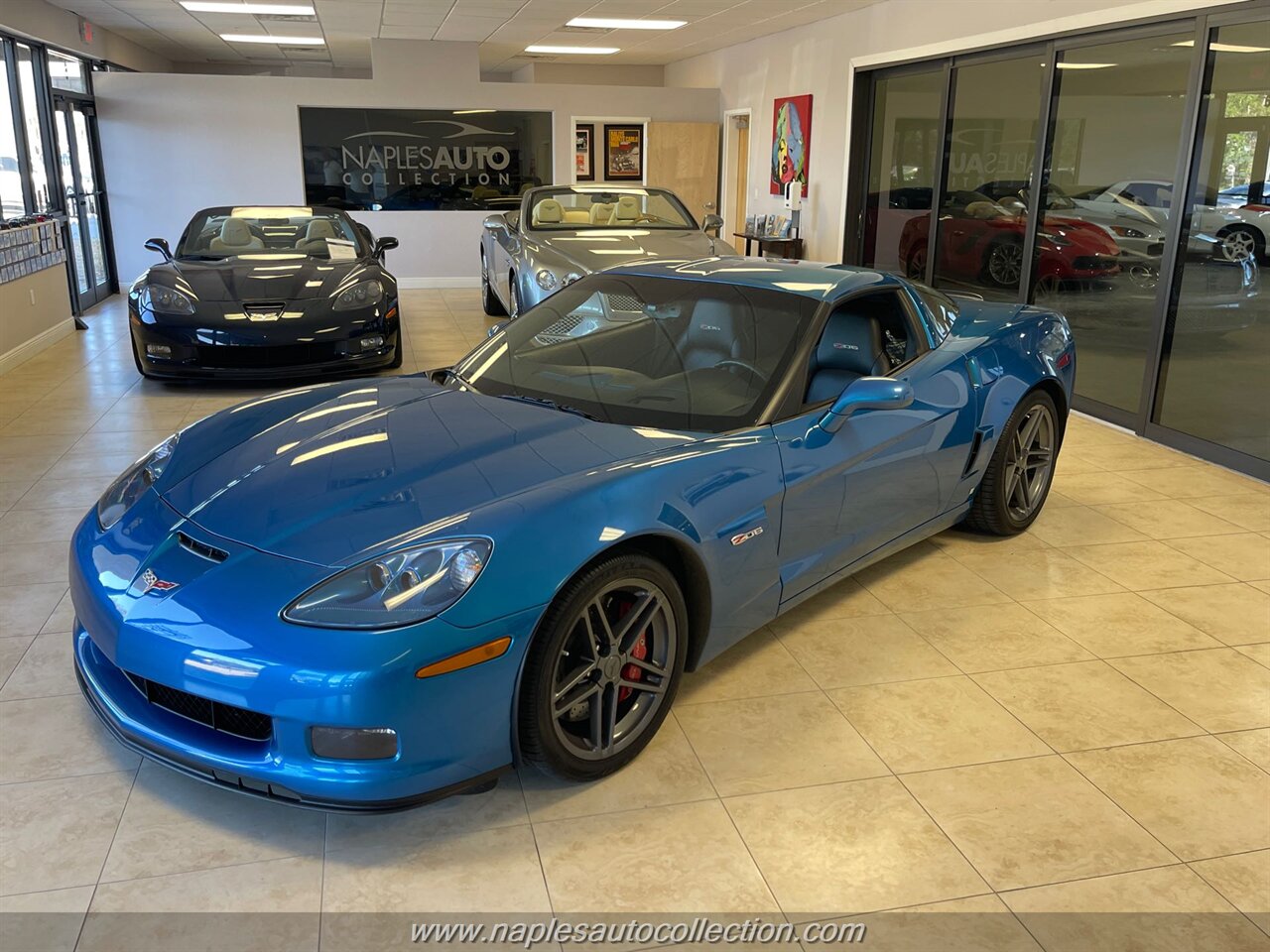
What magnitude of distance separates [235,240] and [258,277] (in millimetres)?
1010

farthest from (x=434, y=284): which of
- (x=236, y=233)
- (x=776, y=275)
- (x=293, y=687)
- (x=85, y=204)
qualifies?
(x=293, y=687)

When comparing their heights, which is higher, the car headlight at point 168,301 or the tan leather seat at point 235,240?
the tan leather seat at point 235,240

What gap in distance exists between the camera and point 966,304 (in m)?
4.37

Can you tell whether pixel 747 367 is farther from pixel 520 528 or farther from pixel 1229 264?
pixel 1229 264

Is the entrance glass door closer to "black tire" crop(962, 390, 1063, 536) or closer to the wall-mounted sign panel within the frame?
the wall-mounted sign panel

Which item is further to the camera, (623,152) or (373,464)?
(623,152)

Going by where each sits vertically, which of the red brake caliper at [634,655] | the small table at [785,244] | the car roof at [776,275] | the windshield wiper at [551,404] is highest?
the car roof at [776,275]

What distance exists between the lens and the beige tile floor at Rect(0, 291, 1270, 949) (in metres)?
2.15

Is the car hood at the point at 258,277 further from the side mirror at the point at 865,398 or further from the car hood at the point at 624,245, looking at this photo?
the side mirror at the point at 865,398

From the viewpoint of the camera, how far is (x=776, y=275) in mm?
3482

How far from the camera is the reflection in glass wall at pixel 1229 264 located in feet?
17.6

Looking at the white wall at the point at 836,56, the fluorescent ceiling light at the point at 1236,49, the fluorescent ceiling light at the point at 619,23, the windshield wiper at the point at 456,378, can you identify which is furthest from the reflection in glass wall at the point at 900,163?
the windshield wiper at the point at 456,378

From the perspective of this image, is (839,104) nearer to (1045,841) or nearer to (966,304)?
(966,304)

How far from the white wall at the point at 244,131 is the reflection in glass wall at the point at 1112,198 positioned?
8161 mm
